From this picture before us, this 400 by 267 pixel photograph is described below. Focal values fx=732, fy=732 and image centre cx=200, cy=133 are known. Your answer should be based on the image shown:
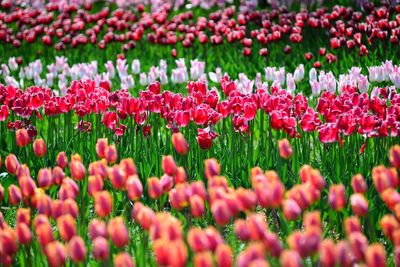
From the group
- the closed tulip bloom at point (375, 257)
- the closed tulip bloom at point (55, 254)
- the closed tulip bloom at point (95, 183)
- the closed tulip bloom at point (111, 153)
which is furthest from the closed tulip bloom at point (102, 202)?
the closed tulip bloom at point (375, 257)

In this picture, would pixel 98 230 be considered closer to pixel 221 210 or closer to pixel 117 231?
pixel 117 231

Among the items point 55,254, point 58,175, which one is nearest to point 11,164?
point 58,175

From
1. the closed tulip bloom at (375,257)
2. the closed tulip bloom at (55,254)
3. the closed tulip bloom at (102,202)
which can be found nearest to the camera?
the closed tulip bloom at (375,257)

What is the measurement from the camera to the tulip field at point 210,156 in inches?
96.4

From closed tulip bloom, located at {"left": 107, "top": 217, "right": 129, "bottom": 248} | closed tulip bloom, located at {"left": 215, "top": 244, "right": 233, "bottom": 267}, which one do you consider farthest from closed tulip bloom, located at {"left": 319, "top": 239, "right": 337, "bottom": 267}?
closed tulip bloom, located at {"left": 107, "top": 217, "right": 129, "bottom": 248}

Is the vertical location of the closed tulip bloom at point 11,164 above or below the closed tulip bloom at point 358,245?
below

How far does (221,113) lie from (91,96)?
0.90 m

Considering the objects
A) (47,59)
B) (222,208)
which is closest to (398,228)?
(222,208)

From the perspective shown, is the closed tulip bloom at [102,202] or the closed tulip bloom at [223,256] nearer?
the closed tulip bloom at [223,256]

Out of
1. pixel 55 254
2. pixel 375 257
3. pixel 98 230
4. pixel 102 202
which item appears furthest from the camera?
pixel 102 202

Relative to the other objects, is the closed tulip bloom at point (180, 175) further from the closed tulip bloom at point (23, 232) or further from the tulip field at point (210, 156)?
the closed tulip bloom at point (23, 232)

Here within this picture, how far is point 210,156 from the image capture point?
453cm

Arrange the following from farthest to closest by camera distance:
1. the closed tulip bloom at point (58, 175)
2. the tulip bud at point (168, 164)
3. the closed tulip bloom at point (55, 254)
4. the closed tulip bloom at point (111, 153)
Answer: the closed tulip bloom at point (111, 153) → the closed tulip bloom at point (58, 175) → the tulip bud at point (168, 164) → the closed tulip bloom at point (55, 254)

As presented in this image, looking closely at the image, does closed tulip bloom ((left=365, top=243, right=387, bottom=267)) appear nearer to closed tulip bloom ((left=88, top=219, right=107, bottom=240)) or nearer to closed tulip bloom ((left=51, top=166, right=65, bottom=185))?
closed tulip bloom ((left=88, top=219, right=107, bottom=240))
